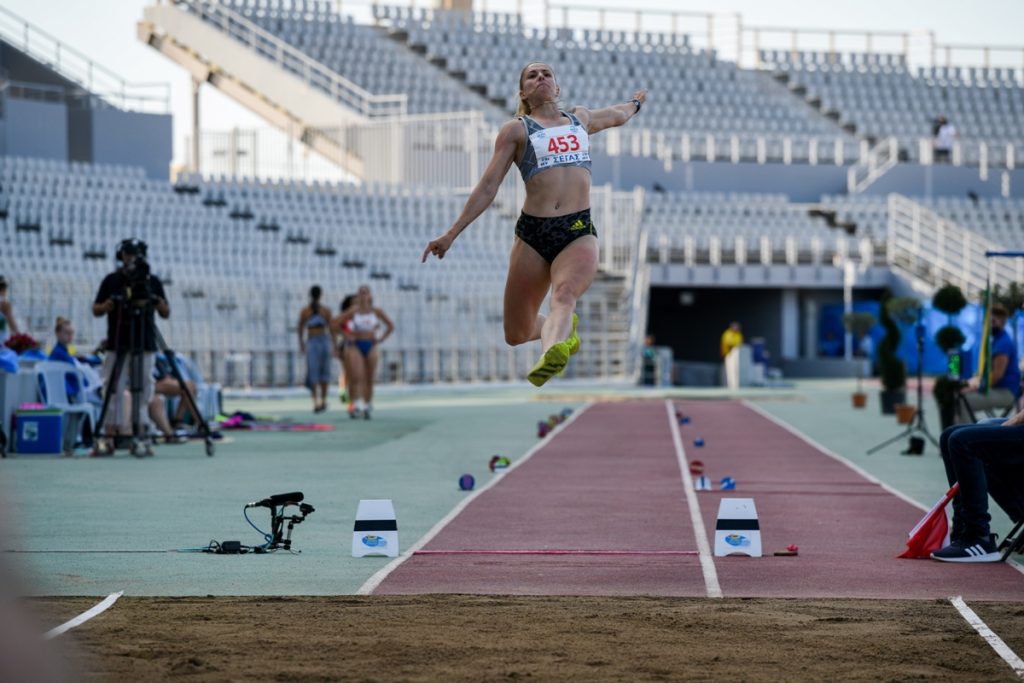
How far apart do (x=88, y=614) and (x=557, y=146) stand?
3.45 meters

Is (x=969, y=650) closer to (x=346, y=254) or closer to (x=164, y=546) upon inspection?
(x=164, y=546)

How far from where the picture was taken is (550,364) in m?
7.42

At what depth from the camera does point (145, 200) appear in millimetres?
33688

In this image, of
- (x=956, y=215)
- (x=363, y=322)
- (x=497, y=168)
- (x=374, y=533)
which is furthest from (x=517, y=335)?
(x=956, y=215)

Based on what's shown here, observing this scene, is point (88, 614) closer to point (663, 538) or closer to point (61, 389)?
point (663, 538)

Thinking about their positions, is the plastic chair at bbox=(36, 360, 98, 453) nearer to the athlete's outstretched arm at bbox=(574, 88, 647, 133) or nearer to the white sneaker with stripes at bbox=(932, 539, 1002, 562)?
the athlete's outstretched arm at bbox=(574, 88, 647, 133)

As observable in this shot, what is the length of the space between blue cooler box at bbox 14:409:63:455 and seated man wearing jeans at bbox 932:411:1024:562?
949 centimetres

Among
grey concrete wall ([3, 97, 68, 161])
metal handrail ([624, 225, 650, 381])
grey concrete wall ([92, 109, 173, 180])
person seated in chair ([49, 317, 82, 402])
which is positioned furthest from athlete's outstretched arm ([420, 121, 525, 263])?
grey concrete wall ([92, 109, 173, 180])

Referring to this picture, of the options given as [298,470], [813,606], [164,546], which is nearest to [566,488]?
[298,470]

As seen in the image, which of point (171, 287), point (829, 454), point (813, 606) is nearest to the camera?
point (813, 606)

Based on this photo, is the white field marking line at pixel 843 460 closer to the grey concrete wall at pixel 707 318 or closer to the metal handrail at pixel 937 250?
the metal handrail at pixel 937 250

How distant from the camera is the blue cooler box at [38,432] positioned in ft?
49.3

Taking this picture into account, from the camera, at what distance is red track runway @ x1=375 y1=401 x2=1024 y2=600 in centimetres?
734

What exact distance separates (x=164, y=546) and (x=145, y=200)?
85.5ft
